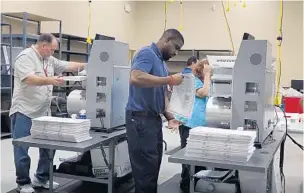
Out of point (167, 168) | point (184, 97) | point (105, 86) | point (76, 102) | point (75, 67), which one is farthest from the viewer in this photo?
point (167, 168)

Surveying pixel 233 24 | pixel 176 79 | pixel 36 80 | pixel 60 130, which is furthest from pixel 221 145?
pixel 233 24

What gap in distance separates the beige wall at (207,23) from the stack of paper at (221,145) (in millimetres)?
6828

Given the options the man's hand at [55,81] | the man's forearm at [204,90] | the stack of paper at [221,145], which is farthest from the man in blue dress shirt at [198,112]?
the stack of paper at [221,145]

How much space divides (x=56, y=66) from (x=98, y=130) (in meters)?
0.90

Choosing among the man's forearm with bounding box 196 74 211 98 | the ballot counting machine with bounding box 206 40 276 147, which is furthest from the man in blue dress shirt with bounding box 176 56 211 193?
the ballot counting machine with bounding box 206 40 276 147

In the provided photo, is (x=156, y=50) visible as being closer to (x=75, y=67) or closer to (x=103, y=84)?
(x=103, y=84)

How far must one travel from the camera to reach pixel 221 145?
206 cm

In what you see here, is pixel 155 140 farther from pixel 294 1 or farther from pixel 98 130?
pixel 294 1

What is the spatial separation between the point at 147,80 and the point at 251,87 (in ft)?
2.18

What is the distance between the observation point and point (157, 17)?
10.6 m

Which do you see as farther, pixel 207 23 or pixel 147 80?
pixel 207 23

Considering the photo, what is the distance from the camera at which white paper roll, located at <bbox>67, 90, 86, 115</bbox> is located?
124 inches

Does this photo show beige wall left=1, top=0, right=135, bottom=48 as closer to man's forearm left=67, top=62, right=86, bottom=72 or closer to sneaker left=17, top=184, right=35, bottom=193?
man's forearm left=67, top=62, right=86, bottom=72

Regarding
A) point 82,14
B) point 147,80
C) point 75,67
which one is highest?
point 82,14
